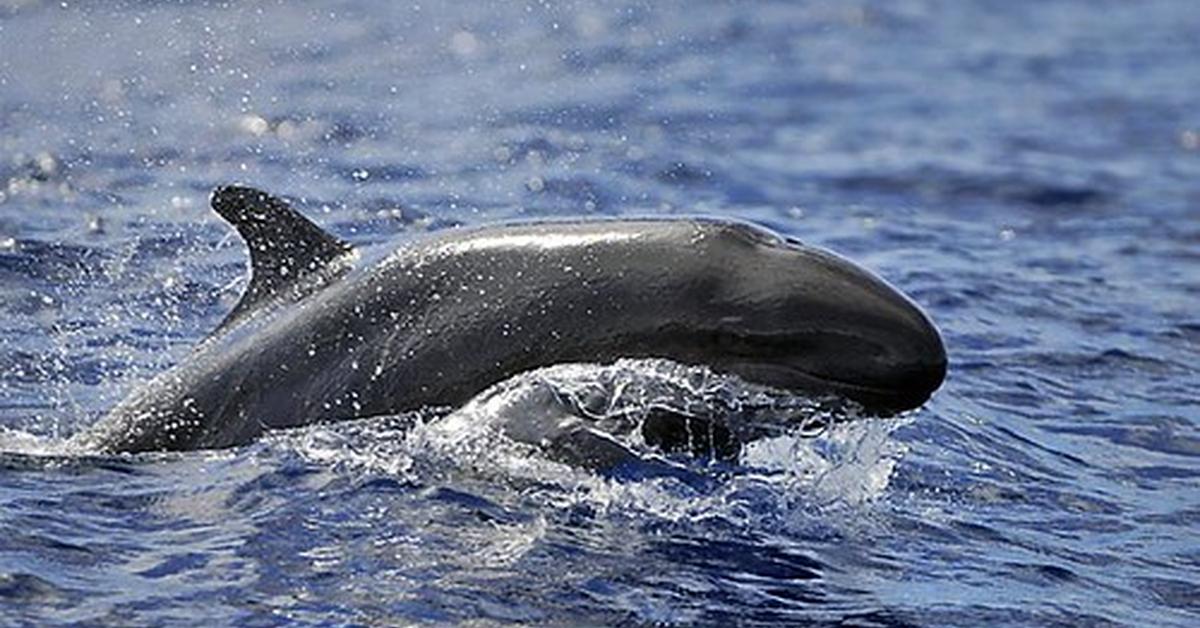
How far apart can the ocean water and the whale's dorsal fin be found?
0.76m

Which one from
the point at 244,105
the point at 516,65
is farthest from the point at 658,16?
→ the point at 244,105

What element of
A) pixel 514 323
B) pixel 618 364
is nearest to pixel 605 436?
pixel 618 364

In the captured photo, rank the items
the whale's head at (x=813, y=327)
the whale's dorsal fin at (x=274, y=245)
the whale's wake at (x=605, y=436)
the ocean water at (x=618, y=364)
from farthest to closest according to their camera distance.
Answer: the whale's dorsal fin at (x=274, y=245) < the whale's wake at (x=605, y=436) < the whale's head at (x=813, y=327) < the ocean water at (x=618, y=364)

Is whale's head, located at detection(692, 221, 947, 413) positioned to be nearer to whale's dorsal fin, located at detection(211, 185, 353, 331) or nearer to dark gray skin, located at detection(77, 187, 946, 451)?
→ dark gray skin, located at detection(77, 187, 946, 451)

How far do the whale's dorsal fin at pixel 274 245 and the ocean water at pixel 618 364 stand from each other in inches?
29.9

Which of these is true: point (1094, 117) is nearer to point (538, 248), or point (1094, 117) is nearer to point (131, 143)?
point (131, 143)

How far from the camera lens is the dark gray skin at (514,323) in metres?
8.93

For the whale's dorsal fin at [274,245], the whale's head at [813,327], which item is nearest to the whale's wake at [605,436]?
the whale's head at [813,327]

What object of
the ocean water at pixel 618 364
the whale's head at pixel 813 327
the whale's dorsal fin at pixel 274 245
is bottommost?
the ocean water at pixel 618 364

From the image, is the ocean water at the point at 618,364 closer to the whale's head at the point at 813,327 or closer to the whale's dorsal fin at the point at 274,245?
the whale's head at the point at 813,327

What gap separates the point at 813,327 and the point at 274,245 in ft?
8.08

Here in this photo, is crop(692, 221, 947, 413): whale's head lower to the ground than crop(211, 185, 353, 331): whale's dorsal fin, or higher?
lower

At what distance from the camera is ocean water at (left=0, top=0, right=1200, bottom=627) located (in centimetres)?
863

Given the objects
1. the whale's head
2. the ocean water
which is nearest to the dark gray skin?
the whale's head
